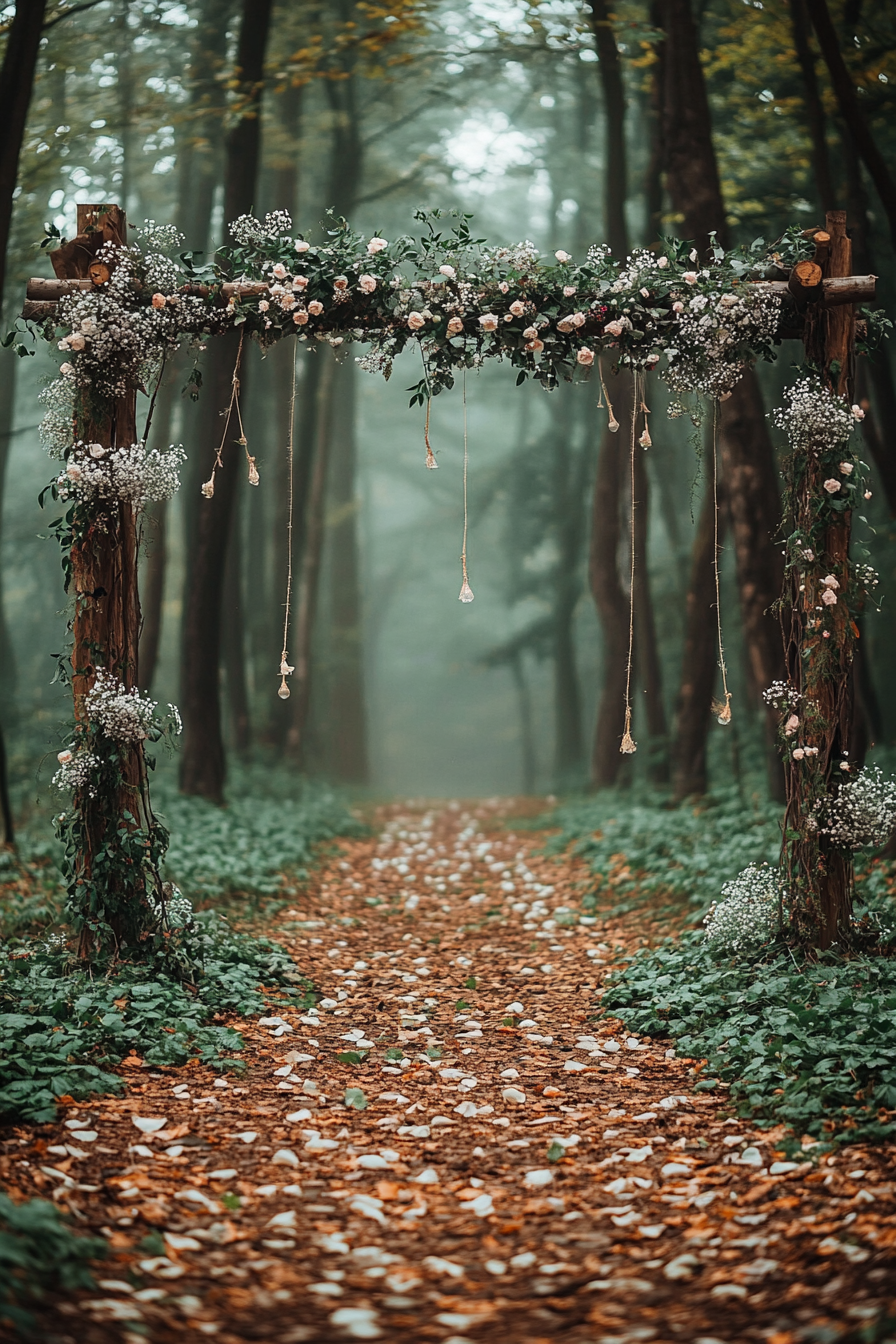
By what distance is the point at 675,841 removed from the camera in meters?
8.27

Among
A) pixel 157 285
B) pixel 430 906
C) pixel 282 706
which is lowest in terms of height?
pixel 430 906

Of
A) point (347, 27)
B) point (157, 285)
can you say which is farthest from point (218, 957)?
point (347, 27)

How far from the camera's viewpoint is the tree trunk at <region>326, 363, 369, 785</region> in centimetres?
1850

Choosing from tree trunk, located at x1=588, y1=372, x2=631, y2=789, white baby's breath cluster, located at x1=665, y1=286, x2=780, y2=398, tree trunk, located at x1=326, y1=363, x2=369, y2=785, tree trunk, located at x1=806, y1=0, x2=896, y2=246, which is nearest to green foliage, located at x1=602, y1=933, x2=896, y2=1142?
white baby's breath cluster, located at x1=665, y1=286, x2=780, y2=398

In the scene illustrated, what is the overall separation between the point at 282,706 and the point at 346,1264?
39.1 feet

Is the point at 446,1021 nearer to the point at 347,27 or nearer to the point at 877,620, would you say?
the point at 347,27

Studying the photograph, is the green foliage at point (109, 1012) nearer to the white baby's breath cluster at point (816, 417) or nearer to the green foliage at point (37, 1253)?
the green foliage at point (37, 1253)

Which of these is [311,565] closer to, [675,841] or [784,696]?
[675,841]

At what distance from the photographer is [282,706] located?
1459 cm

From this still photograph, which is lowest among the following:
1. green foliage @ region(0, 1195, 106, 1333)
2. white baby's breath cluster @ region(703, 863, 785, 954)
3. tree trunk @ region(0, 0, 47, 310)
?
green foliage @ region(0, 1195, 106, 1333)

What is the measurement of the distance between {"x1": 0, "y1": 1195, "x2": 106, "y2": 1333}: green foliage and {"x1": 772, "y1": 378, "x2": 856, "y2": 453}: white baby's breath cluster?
4654 millimetres

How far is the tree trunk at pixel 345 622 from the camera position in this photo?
18.5 meters

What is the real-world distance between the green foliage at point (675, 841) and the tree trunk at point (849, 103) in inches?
173

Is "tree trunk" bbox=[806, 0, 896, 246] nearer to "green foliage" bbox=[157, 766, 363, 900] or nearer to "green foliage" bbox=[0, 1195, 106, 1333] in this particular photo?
"green foliage" bbox=[157, 766, 363, 900]
